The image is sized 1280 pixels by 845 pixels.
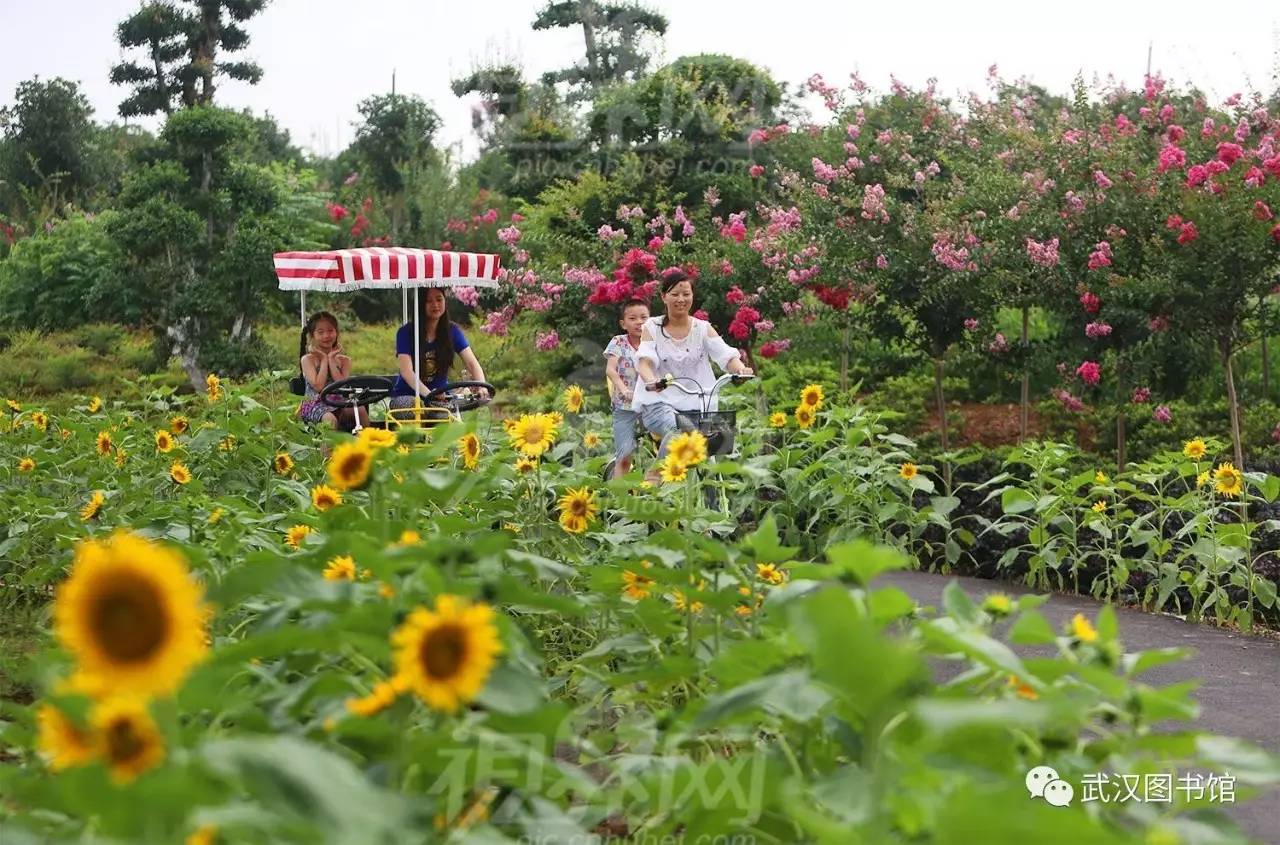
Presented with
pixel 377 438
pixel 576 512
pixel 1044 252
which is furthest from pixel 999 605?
pixel 1044 252

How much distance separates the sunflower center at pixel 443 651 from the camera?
1.30 metres

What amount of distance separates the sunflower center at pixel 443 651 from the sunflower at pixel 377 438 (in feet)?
3.39

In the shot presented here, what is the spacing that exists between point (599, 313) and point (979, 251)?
3585 mm

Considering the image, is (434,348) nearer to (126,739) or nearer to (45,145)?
(126,739)

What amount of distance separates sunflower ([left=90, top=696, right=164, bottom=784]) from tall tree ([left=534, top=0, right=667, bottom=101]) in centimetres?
2503

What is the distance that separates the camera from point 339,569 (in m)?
2.10

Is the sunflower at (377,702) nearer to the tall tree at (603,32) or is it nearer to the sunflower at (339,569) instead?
the sunflower at (339,569)

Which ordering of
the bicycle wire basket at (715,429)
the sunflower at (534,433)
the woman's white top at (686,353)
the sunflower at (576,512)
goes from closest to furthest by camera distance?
the sunflower at (576,512) < the sunflower at (534,433) < the bicycle wire basket at (715,429) < the woman's white top at (686,353)

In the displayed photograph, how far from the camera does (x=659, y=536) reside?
2.61m

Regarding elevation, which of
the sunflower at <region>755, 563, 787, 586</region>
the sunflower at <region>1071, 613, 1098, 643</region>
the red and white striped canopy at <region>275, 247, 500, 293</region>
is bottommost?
the sunflower at <region>755, 563, 787, 586</region>

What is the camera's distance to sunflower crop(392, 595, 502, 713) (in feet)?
4.24

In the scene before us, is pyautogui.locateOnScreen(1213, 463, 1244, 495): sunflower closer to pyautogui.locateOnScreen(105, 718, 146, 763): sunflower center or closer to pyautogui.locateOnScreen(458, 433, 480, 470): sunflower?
pyautogui.locateOnScreen(458, 433, 480, 470): sunflower

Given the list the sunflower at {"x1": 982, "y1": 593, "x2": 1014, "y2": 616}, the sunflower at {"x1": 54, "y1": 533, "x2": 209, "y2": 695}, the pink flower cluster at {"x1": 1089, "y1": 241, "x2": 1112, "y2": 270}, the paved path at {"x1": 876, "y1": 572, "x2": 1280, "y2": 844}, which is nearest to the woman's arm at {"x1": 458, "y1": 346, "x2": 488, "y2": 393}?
the paved path at {"x1": 876, "y1": 572, "x2": 1280, "y2": 844}

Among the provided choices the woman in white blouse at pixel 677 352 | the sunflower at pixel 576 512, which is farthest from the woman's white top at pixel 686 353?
the sunflower at pixel 576 512
